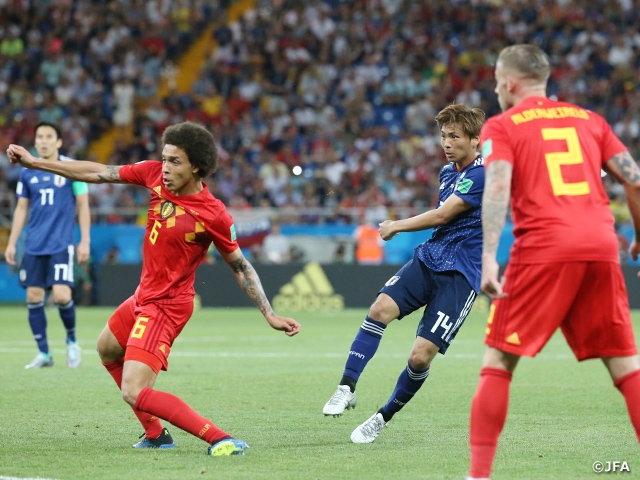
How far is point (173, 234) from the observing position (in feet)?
20.2

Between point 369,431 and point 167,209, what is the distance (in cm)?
199

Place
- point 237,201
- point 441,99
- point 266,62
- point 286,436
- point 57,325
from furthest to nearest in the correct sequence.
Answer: point 266,62
point 441,99
point 237,201
point 57,325
point 286,436

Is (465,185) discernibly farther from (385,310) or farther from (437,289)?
(385,310)

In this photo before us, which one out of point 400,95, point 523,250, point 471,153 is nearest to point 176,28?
point 400,95

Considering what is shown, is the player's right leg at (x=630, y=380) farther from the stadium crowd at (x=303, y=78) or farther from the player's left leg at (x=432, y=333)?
the stadium crowd at (x=303, y=78)

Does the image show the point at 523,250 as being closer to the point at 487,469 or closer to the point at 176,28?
the point at 487,469

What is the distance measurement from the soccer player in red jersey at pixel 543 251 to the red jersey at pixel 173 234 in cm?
204

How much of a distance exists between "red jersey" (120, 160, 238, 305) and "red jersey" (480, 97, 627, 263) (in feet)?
6.68

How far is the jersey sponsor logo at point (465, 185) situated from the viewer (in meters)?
6.51

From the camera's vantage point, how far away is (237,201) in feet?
78.2

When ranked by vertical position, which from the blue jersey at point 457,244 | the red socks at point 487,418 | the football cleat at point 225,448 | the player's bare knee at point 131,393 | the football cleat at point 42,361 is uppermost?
the blue jersey at point 457,244

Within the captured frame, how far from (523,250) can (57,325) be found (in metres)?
14.1

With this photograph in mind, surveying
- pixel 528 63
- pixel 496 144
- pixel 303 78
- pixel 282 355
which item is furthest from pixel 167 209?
pixel 303 78

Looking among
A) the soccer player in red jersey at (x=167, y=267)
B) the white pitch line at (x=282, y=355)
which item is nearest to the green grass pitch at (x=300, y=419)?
the white pitch line at (x=282, y=355)
